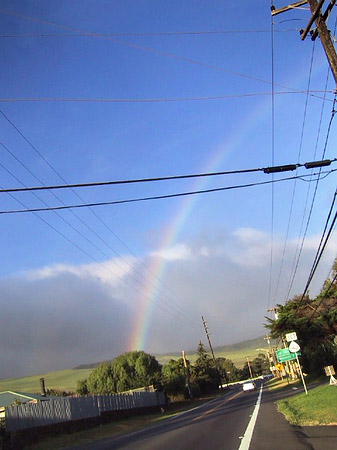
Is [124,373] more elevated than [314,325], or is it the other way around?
[124,373]

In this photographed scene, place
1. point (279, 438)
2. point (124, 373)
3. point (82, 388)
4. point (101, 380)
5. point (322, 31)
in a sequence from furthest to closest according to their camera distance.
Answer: point (82, 388) < point (101, 380) < point (124, 373) < point (322, 31) < point (279, 438)

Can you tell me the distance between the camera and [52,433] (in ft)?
81.2

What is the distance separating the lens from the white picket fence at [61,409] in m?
22.1

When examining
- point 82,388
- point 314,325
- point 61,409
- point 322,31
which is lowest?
point 61,409

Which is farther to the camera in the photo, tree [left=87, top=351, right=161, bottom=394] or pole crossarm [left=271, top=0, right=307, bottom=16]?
tree [left=87, top=351, right=161, bottom=394]

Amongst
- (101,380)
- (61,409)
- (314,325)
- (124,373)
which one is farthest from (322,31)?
(101,380)

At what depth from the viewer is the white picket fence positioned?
870 inches

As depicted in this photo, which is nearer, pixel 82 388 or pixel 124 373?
pixel 124 373

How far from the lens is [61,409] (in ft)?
88.7

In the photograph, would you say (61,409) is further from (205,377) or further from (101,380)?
(205,377)

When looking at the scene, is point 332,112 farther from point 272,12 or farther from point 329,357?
point 329,357

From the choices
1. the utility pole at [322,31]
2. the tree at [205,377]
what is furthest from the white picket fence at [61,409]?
the tree at [205,377]

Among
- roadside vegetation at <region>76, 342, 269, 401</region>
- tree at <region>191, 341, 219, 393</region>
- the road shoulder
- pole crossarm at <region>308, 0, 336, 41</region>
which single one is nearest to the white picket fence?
Result: the road shoulder

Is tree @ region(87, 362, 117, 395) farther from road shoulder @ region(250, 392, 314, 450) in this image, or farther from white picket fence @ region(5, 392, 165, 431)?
road shoulder @ region(250, 392, 314, 450)
